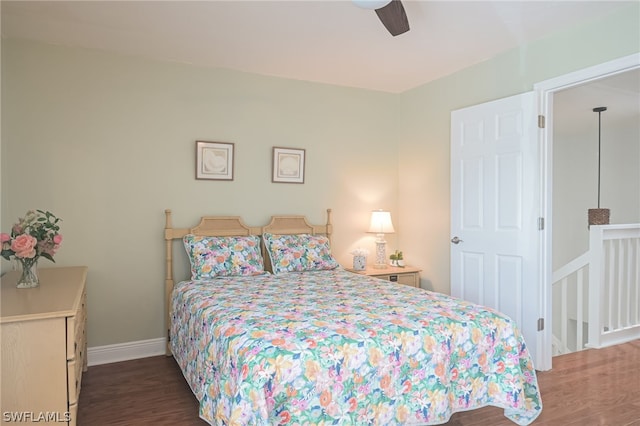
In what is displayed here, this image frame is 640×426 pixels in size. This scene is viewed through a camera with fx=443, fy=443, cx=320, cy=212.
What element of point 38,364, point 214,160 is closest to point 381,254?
point 214,160

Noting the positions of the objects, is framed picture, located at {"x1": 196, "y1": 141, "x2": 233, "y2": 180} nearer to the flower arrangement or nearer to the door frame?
the flower arrangement

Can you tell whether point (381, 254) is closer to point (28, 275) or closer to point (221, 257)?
point (221, 257)

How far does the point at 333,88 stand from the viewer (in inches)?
175

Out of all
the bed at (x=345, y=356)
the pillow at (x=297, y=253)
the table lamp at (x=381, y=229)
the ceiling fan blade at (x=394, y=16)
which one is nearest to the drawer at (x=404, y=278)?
the table lamp at (x=381, y=229)

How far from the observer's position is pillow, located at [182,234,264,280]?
348 centimetres

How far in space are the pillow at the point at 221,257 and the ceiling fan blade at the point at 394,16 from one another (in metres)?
2.06

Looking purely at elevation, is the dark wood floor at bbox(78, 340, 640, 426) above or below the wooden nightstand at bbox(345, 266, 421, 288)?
below

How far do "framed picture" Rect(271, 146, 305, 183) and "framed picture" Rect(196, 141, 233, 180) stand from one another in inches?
17.0

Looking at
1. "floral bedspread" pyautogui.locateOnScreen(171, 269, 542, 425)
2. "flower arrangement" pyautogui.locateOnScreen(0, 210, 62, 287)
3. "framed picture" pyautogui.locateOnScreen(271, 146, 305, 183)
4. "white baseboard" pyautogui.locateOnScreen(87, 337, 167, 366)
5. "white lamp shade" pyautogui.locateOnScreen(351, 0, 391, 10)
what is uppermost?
"white lamp shade" pyautogui.locateOnScreen(351, 0, 391, 10)

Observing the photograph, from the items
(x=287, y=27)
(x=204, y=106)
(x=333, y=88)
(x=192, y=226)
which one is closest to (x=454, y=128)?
(x=333, y=88)

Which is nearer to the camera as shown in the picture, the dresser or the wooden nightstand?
the dresser

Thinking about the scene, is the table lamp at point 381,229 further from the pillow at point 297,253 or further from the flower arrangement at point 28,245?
the flower arrangement at point 28,245

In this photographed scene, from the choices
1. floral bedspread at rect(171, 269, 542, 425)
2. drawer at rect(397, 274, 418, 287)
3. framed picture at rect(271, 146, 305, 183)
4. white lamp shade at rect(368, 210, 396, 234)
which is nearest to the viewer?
floral bedspread at rect(171, 269, 542, 425)

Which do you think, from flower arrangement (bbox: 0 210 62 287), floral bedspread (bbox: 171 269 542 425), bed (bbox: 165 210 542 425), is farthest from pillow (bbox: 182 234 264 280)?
flower arrangement (bbox: 0 210 62 287)
